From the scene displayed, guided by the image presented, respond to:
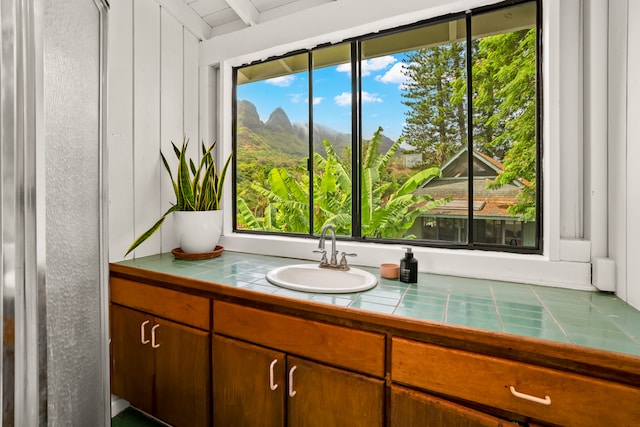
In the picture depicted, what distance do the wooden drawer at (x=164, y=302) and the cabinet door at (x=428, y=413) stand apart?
33.4 inches

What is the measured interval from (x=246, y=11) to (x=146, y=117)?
942 millimetres

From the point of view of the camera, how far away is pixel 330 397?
3.50 ft

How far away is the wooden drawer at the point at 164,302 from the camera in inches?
53.6

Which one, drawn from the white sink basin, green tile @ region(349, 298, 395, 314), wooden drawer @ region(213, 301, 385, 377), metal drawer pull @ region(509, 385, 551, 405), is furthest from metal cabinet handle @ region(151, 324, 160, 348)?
metal drawer pull @ region(509, 385, 551, 405)

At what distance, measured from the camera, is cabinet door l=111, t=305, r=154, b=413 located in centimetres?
151

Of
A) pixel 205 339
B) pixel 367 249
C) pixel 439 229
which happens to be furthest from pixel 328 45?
pixel 439 229

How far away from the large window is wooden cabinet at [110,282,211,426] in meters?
0.88

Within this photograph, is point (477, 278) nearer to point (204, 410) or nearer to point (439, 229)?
point (204, 410)

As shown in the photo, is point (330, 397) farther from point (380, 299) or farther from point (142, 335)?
point (142, 335)

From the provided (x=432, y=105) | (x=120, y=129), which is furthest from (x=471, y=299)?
(x=432, y=105)

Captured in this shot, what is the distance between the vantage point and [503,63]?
9.22ft

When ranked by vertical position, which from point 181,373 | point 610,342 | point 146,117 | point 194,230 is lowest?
point 181,373

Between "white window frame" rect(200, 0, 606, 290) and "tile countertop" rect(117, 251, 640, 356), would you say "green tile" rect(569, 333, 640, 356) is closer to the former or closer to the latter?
"tile countertop" rect(117, 251, 640, 356)

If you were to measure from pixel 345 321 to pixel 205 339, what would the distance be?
0.69 meters
